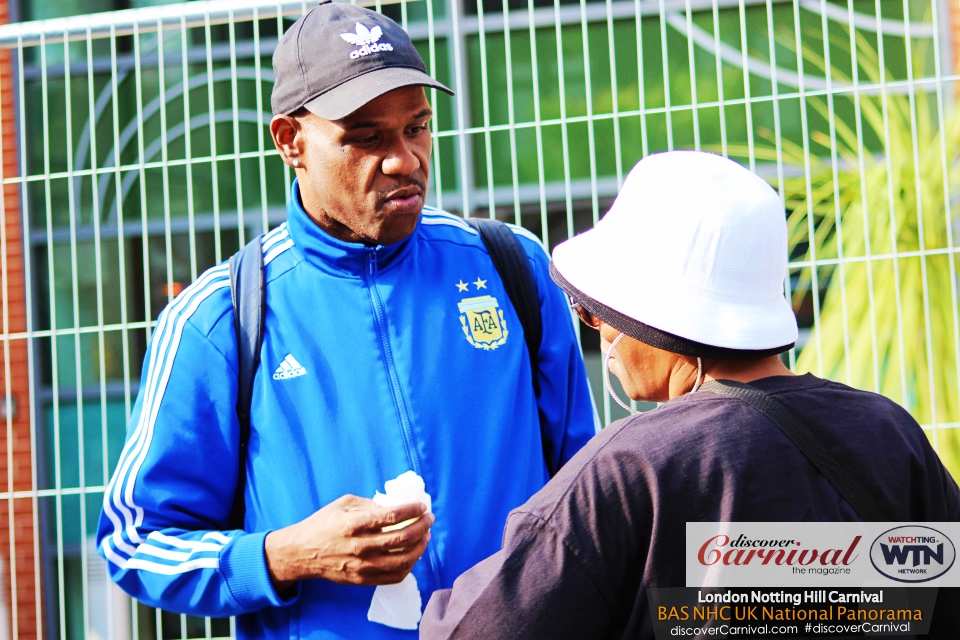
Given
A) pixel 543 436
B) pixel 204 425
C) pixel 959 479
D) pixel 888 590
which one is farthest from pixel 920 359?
pixel 204 425

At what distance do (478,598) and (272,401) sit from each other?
78cm

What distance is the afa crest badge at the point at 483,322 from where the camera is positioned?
78.1 inches

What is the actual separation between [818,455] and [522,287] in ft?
3.13

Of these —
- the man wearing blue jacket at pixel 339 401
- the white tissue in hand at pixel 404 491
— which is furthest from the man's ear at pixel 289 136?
the white tissue in hand at pixel 404 491

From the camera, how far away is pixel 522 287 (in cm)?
209

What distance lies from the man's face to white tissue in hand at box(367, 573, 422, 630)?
705 mm

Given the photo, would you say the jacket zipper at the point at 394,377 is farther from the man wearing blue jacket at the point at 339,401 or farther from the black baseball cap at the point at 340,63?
the black baseball cap at the point at 340,63

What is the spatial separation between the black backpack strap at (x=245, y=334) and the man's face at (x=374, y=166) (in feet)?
0.73

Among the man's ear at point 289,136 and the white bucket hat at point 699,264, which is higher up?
the man's ear at point 289,136

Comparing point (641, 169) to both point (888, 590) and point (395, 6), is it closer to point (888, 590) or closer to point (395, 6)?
point (888, 590)

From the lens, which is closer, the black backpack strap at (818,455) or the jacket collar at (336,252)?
the black backpack strap at (818,455)

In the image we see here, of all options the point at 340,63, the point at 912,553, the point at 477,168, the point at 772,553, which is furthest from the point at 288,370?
the point at 477,168

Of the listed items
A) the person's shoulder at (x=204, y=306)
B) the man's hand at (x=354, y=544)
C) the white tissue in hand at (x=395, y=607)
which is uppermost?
the person's shoulder at (x=204, y=306)

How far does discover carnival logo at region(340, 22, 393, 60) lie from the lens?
193 centimetres
